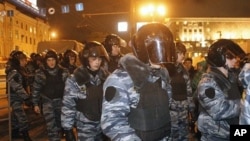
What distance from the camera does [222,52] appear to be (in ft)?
14.5

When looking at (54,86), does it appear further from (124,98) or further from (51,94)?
(124,98)

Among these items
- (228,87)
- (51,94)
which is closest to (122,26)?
(51,94)

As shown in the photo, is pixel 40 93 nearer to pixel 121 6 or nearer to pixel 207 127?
pixel 207 127

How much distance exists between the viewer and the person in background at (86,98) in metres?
5.43

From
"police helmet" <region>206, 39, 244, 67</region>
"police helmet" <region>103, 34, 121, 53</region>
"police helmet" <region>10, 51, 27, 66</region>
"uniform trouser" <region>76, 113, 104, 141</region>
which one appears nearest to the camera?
"police helmet" <region>206, 39, 244, 67</region>

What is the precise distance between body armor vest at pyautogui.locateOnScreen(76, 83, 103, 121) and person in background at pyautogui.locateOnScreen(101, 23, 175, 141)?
199cm

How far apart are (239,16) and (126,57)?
6878cm

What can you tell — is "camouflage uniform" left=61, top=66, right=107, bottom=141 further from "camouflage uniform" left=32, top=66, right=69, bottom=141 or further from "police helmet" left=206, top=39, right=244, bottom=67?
"camouflage uniform" left=32, top=66, right=69, bottom=141

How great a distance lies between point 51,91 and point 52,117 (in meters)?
0.53

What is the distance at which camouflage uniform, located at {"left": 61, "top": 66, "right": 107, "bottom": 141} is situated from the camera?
17.8 feet

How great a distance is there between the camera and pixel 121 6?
44.8m

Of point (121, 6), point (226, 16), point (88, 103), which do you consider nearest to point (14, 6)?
point (121, 6)

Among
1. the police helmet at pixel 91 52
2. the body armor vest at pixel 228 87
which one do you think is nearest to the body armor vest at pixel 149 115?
the body armor vest at pixel 228 87

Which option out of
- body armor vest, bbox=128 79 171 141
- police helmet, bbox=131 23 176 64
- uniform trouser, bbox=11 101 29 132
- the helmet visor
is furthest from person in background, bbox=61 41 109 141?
uniform trouser, bbox=11 101 29 132
